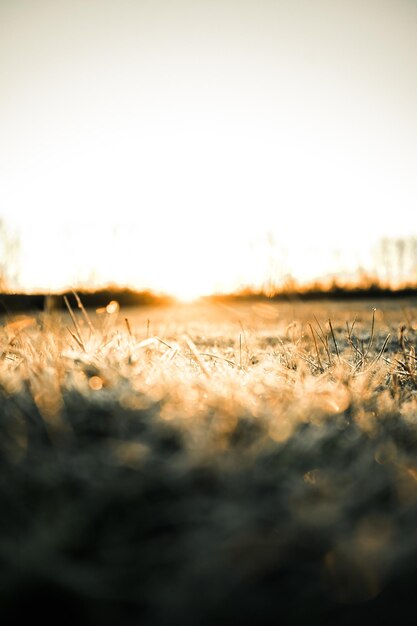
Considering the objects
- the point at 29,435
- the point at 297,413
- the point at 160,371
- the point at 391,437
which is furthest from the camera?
the point at 160,371

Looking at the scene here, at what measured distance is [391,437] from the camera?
1258mm

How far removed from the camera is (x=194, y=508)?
82 cm

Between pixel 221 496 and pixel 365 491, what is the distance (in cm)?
32

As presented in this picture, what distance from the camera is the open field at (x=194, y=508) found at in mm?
701

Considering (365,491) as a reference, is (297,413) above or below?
above

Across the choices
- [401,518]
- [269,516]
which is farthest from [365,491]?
[269,516]

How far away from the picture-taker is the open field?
0.70 m

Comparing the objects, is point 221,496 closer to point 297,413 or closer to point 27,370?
point 297,413

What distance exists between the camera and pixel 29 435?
988 millimetres

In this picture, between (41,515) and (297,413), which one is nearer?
(41,515)

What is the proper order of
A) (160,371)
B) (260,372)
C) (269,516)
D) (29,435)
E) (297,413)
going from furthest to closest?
(260,372) → (160,371) → (297,413) → (29,435) → (269,516)

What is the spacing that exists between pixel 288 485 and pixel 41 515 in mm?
501

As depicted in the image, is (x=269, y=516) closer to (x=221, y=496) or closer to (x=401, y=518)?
(x=221, y=496)

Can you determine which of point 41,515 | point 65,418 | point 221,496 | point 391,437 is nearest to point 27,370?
point 65,418
